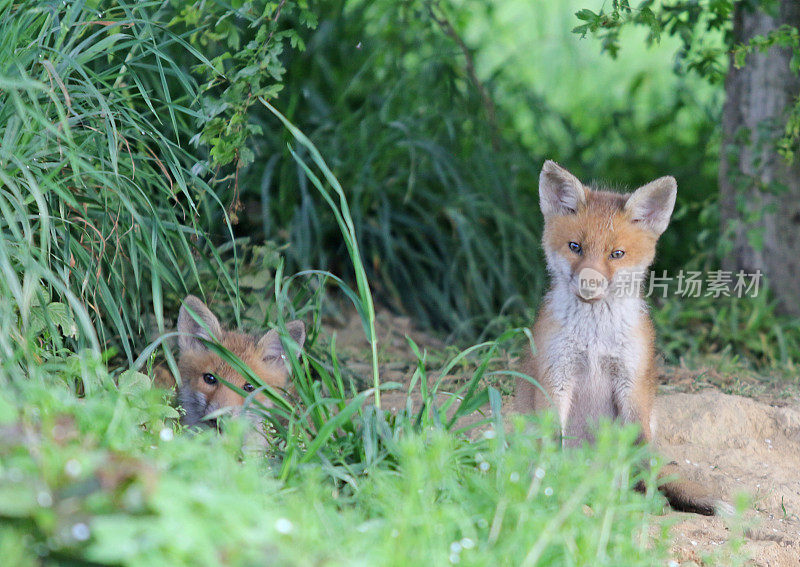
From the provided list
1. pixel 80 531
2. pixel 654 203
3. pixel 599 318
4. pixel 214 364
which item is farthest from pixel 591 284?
pixel 80 531

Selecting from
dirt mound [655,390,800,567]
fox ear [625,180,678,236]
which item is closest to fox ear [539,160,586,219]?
fox ear [625,180,678,236]

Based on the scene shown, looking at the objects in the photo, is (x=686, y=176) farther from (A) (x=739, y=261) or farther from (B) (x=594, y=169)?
(A) (x=739, y=261)

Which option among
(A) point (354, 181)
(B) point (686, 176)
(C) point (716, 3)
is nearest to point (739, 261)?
(B) point (686, 176)

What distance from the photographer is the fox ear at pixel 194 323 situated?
11.5ft

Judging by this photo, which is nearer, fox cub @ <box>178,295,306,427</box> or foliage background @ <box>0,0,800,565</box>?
foliage background @ <box>0,0,800,565</box>

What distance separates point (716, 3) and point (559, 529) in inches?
116

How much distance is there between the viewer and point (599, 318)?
3307mm

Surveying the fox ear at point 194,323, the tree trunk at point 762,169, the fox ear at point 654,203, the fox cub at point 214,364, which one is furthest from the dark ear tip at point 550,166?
the tree trunk at point 762,169

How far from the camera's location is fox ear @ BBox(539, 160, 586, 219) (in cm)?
346

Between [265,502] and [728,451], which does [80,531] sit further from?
[728,451]

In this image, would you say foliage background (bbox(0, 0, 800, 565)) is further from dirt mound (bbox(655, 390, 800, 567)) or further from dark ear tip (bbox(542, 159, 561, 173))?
dark ear tip (bbox(542, 159, 561, 173))

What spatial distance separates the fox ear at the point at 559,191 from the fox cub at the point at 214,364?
3.81 ft

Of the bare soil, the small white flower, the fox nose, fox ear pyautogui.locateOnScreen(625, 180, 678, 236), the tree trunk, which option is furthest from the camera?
the tree trunk

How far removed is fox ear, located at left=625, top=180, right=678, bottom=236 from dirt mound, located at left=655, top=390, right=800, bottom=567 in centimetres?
96
